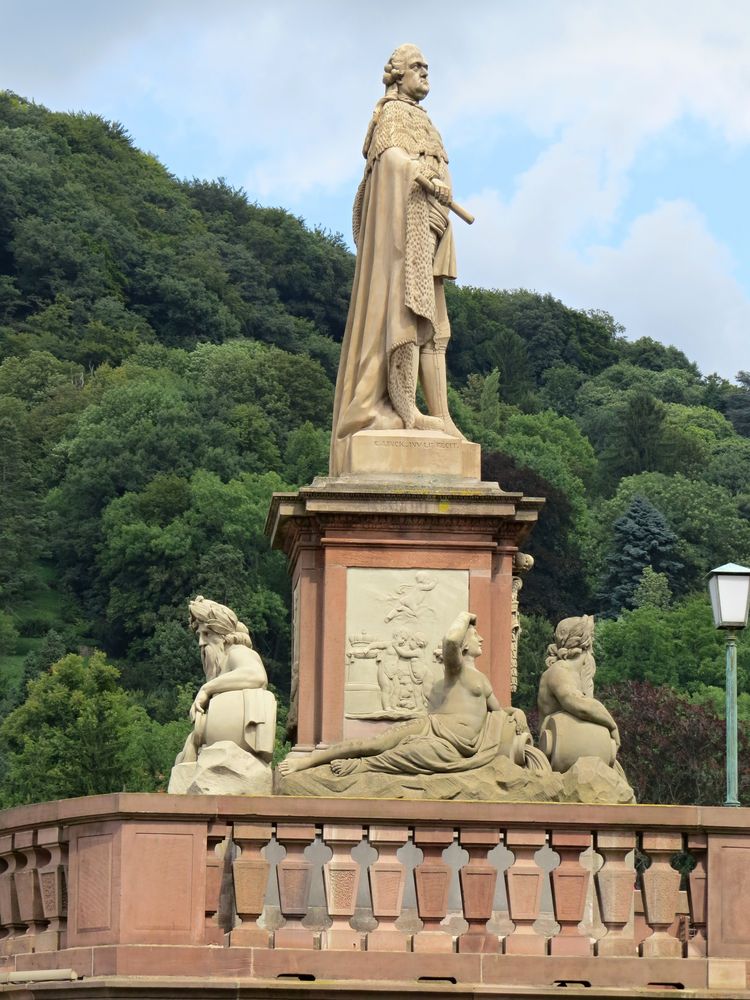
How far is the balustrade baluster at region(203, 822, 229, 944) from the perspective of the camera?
1565cm

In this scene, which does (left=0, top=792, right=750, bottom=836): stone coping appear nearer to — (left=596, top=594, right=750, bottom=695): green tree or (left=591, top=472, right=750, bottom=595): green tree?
(left=596, top=594, right=750, bottom=695): green tree

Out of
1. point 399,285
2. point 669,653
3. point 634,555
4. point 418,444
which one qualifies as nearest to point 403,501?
point 418,444

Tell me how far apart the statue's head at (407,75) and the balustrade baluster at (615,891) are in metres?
9.33

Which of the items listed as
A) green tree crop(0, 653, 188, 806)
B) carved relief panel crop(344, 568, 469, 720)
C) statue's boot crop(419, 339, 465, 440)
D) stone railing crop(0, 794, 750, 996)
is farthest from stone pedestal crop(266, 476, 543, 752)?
green tree crop(0, 653, 188, 806)

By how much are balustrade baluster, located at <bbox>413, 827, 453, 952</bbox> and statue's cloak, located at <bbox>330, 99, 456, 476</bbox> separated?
297 inches

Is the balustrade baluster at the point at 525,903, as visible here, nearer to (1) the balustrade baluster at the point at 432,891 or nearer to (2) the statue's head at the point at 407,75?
(1) the balustrade baluster at the point at 432,891

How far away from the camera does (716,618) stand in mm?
23906

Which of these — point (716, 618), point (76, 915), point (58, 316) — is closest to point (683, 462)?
point (58, 316)

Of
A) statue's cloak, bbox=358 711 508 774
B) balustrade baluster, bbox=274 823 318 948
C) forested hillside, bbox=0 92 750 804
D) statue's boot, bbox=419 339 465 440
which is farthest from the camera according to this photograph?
forested hillside, bbox=0 92 750 804

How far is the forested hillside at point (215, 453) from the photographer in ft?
284

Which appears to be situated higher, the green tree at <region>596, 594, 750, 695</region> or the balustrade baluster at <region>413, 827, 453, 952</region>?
the green tree at <region>596, 594, 750, 695</region>

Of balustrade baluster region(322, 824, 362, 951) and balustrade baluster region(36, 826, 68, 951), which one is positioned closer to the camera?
balustrade baluster region(322, 824, 362, 951)

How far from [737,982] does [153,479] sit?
99.6 metres

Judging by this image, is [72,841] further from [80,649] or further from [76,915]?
[80,649]
